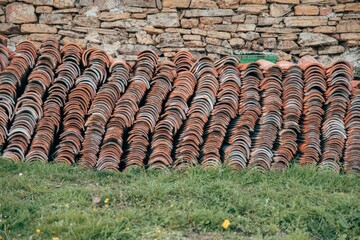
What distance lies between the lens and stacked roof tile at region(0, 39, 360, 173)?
227 inches

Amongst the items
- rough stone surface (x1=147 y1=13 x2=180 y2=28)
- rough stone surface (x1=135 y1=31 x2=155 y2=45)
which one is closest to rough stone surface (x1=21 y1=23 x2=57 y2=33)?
rough stone surface (x1=135 y1=31 x2=155 y2=45)

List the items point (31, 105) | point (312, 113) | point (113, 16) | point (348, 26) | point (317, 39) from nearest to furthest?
point (31, 105)
point (312, 113)
point (348, 26)
point (317, 39)
point (113, 16)

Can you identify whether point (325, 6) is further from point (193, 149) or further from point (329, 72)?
point (193, 149)

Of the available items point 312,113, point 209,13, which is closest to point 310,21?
point 209,13

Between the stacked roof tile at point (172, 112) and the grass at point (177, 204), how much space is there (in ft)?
0.96

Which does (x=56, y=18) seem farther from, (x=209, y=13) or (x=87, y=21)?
(x=209, y=13)

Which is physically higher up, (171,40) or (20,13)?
(20,13)

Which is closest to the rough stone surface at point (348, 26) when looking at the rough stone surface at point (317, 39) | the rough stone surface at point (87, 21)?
the rough stone surface at point (317, 39)

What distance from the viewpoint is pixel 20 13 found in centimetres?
955

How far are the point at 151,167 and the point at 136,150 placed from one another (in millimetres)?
262

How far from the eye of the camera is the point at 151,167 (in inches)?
223

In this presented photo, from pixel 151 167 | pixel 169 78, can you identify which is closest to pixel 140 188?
pixel 151 167

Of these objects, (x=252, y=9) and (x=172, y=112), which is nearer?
(x=172, y=112)

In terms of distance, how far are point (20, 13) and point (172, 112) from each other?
489cm
